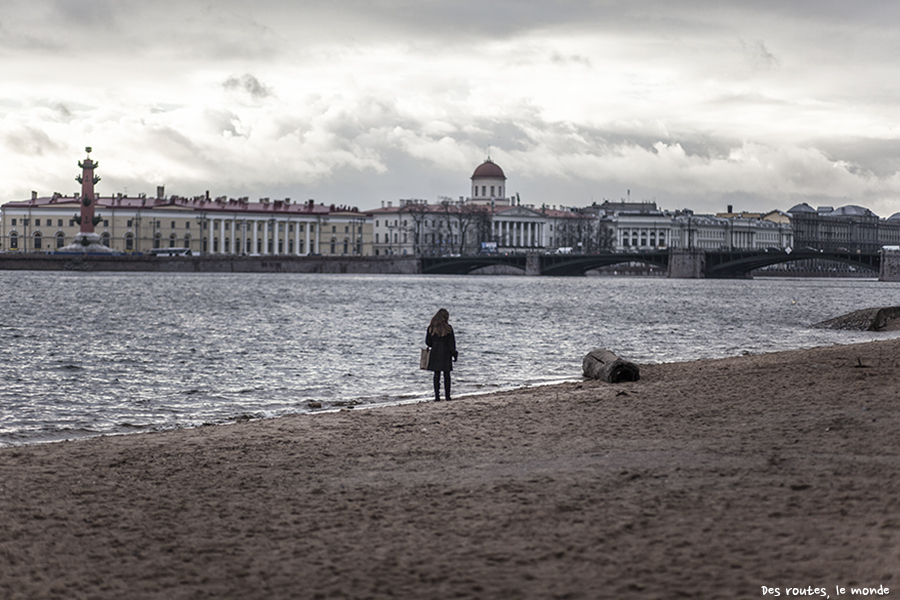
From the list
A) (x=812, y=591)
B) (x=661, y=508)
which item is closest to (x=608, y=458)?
(x=661, y=508)

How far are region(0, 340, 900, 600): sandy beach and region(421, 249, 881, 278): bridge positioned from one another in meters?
63.2

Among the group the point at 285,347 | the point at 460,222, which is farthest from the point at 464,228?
the point at 285,347

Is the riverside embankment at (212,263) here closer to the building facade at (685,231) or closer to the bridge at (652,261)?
the bridge at (652,261)

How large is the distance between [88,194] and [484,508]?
9086 centimetres

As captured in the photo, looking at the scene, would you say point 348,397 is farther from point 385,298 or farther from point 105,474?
point 385,298

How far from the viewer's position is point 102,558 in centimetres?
484

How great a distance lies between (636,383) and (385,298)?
121ft

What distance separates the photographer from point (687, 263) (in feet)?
279

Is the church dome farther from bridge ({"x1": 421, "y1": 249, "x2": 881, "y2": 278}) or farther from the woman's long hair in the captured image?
the woman's long hair

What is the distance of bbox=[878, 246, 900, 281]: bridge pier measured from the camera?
77056mm

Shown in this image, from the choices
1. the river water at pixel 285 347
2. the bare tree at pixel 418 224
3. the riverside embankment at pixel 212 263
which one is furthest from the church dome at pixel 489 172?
the river water at pixel 285 347

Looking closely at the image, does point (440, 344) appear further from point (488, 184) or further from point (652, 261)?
point (488, 184)

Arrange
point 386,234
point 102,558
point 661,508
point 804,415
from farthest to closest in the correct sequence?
point 386,234, point 804,415, point 661,508, point 102,558

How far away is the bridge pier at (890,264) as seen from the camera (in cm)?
7706
